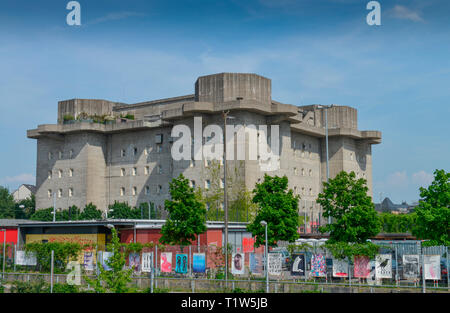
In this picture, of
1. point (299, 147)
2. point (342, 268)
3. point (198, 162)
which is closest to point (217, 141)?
point (198, 162)

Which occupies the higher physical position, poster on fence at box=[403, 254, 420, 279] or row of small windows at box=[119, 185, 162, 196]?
row of small windows at box=[119, 185, 162, 196]

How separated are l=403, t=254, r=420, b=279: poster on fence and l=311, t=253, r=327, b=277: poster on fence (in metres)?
4.63

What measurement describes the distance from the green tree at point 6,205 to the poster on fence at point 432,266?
113 m

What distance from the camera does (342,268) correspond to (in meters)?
32.8

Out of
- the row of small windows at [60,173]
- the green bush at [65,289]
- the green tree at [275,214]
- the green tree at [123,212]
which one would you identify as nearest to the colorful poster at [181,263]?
the green bush at [65,289]

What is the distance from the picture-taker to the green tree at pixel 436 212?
38.2 m

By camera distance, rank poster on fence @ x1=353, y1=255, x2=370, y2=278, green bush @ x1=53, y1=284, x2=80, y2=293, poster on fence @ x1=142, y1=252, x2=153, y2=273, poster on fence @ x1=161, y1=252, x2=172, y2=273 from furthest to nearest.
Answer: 1. poster on fence @ x1=142, y1=252, x2=153, y2=273
2. poster on fence @ x1=161, y1=252, x2=172, y2=273
3. poster on fence @ x1=353, y1=255, x2=370, y2=278
4. green bush @ x1=53, y1=284, x2=80, y2=293

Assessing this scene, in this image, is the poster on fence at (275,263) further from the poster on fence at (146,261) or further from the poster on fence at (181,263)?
the poster on fence at (146,261)

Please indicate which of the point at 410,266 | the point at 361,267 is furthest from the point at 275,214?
the point at 410,266

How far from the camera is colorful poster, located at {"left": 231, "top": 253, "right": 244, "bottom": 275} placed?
3522cm

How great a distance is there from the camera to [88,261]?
39.6 m

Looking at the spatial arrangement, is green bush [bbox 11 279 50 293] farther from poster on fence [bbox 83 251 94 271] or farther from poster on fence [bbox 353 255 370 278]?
poster on fence [bbox 353 255 370 278]

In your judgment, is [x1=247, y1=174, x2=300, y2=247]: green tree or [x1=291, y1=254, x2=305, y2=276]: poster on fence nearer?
[x1=291, y1=254, x2=305, y2=276]: poster on fence

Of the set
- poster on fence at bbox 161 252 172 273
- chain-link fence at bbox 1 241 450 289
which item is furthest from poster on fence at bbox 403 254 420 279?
poster on fence at bbox 161 252 172 273
